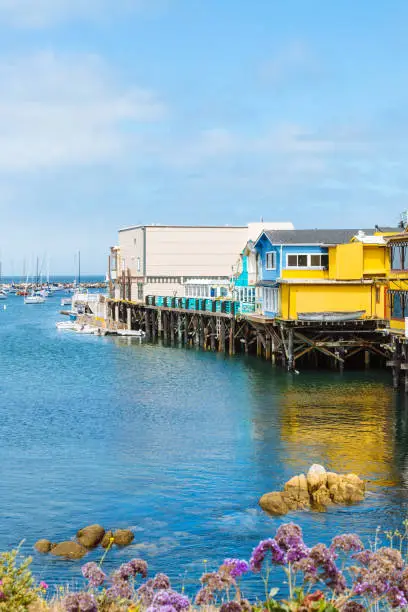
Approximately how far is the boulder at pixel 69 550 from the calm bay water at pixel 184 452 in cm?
26

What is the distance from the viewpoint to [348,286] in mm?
54312

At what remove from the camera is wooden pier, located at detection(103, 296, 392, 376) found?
5369 cm

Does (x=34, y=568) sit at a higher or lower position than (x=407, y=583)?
lower

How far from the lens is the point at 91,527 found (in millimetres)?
21172

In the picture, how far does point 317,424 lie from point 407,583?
2605cm

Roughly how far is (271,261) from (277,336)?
534 cm

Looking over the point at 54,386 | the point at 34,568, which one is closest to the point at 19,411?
the point at 54,386

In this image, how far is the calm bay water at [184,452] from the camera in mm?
21797

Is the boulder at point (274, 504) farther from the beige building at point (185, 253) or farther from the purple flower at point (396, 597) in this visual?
the beige building at point (185, 253)

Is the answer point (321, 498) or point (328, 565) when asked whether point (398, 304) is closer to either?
point (321, 498)

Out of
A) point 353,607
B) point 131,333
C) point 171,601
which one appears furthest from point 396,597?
point 131,333

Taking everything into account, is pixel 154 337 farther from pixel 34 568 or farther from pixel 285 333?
pixel 34 568

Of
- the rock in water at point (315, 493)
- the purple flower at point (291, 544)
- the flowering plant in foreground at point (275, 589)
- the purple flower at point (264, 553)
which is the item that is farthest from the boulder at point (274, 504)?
the purple flower at point (264, 553)

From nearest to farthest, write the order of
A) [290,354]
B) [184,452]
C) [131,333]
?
[184,452], [290,354], [131,333]
